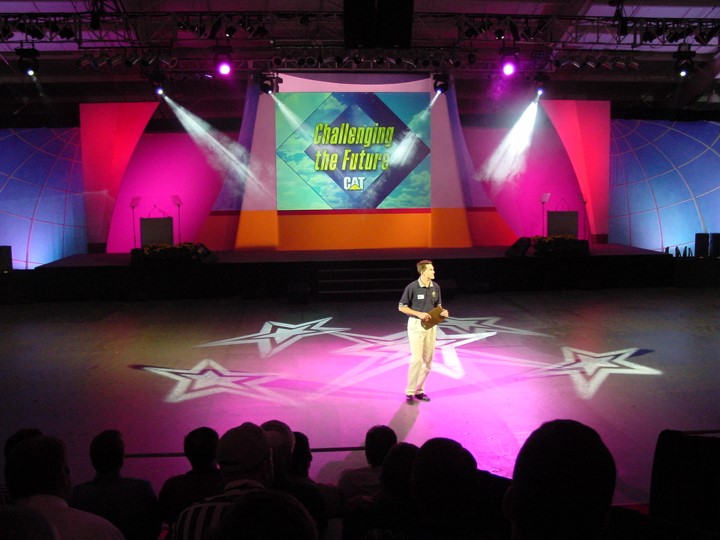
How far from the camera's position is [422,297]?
296 inches

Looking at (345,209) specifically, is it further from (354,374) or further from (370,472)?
(370,472)

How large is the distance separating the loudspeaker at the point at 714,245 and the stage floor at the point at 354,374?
9.97 feet

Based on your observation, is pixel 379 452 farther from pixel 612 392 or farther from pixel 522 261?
pixel 522 261

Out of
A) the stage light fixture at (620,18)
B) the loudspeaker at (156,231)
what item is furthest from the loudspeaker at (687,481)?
the loudspeaker at (156,231)

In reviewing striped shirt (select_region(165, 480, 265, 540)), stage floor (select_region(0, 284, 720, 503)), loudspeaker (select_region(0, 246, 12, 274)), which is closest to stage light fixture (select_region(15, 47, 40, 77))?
loudspeaker (select_region(0, 246, 12, 274))

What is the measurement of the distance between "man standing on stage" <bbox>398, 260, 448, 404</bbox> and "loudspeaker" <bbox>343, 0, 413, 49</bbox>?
8.70ft

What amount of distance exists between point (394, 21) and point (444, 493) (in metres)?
6.46

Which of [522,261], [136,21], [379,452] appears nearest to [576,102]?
[522,261]

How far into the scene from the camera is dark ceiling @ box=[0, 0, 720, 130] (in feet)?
44.9

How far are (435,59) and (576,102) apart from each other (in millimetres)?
5604

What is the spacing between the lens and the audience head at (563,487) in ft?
4.95

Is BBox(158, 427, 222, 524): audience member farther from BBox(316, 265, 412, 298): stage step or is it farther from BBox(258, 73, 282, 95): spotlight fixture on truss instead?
BBox(258, 73, 282, 95): spotlight fixture on truss

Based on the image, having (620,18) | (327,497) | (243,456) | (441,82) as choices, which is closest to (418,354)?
(327,497)

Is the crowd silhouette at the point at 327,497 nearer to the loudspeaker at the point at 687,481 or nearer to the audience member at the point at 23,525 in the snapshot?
the audience member at the point at 23,525
